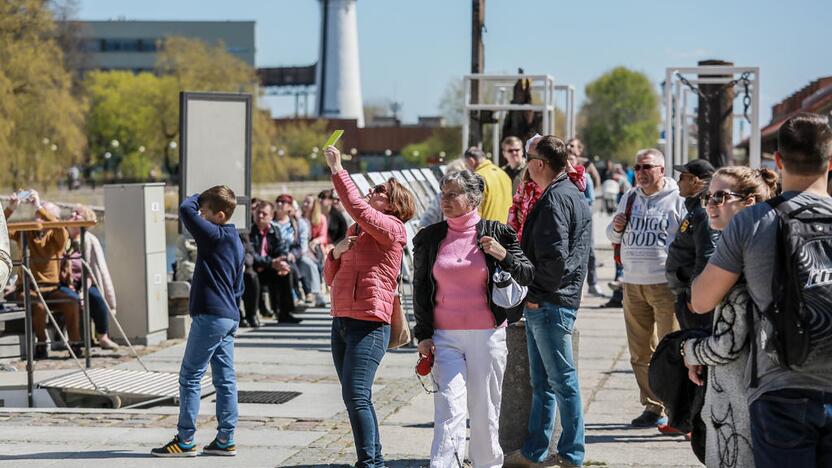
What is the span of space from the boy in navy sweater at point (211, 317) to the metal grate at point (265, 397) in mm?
2111

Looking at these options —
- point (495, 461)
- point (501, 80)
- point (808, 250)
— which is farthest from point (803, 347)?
point (501, 80)

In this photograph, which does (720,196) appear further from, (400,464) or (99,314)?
(99,314)

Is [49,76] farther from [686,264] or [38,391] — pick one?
[686,264]

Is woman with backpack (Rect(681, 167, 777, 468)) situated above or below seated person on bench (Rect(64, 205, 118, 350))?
above

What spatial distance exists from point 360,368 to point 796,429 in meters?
3.17

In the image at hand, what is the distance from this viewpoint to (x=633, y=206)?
8781 mm

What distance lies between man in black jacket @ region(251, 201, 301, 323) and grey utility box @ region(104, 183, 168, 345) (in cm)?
204

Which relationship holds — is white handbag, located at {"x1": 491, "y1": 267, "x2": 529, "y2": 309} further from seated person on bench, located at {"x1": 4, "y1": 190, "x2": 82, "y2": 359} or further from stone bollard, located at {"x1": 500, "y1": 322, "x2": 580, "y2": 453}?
seated person on bench, located at {"x1": 4, "y1": 190, "x2": 82, "y2": 359}

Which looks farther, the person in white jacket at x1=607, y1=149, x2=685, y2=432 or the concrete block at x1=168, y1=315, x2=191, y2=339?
the concrete block at x1=168, y1=315, x2=191, y2=339

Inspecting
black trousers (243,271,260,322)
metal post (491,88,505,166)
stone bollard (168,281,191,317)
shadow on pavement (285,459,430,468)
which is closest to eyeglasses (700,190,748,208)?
shadow on pavement (285,459,430,468)

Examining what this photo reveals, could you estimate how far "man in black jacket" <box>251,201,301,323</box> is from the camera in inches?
634

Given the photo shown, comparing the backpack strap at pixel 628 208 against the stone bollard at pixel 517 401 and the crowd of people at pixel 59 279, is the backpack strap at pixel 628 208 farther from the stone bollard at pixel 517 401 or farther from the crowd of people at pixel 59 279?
the crowd of people at pixel 59 279

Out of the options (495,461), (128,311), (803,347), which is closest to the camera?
(803,347)

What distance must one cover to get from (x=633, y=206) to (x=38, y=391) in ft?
16.9
